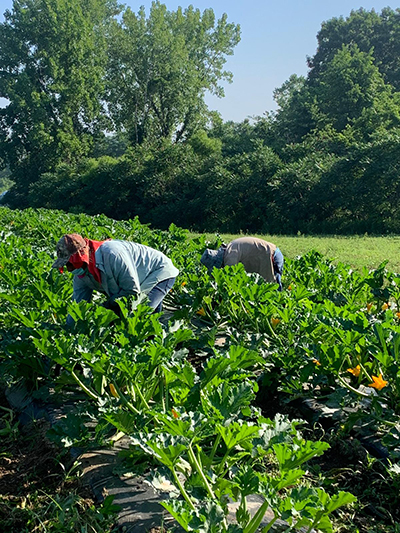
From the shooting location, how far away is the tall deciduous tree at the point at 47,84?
136 feet

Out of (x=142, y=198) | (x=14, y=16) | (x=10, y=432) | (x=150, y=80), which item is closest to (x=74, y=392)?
(x=10, y=432)

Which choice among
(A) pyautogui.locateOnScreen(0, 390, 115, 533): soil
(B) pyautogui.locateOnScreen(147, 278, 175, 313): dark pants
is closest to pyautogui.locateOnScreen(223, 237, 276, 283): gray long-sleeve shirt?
(B) pyautogui.locateOnScreen(147, 278, 175, 313): dark pants

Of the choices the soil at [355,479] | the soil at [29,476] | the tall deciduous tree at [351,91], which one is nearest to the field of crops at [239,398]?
the soil at [355,479]

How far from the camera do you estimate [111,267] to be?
4020mm

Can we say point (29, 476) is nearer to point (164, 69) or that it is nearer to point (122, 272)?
point (122, 272)

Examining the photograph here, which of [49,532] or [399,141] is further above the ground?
[399,141]

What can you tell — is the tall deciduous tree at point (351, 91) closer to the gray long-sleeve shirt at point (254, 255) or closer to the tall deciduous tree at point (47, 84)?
the tall deciduous tree at point (47, 84)

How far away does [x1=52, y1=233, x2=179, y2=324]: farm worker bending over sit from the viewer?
3.76m

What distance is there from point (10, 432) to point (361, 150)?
1848cm

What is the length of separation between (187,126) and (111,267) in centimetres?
4024

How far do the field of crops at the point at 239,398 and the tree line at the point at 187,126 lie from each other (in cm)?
1608

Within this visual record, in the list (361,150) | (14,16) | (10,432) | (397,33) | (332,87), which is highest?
(14,16)

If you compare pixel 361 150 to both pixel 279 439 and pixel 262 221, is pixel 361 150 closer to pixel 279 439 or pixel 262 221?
pixel 262 221

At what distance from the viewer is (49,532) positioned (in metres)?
2.51
